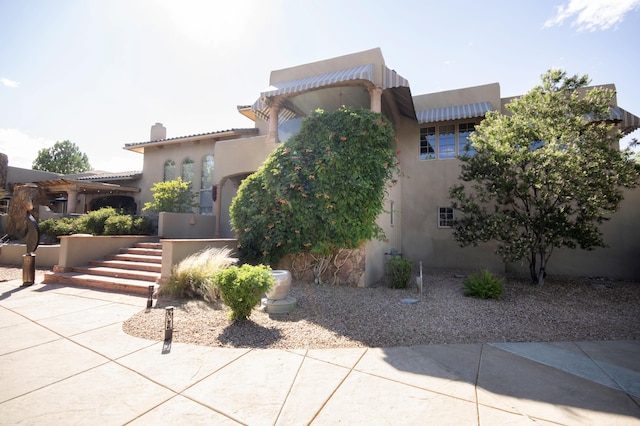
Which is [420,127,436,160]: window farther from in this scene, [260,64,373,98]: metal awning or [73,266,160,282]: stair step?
[73,266,160,282]: stair step

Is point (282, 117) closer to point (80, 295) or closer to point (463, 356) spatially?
point (80, 295)

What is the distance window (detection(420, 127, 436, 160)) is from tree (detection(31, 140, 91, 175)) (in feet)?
139

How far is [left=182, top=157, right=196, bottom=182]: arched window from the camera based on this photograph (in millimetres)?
15453

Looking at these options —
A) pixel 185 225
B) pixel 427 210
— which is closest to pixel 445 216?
pixel 427 210

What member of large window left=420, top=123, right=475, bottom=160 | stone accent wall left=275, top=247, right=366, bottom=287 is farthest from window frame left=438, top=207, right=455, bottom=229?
stone accent wall left=275, top=247, right=366, bottom=287

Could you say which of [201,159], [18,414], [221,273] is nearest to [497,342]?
[221,273]

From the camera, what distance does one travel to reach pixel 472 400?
2812mm

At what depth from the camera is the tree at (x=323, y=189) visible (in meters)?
7.56

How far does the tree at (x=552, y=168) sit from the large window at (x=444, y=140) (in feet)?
9.42

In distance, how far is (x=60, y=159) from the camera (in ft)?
116

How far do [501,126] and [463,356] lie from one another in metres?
7.21

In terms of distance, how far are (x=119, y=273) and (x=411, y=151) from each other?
36.8 ft

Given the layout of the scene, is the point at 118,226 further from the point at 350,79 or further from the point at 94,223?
the point at 350,79

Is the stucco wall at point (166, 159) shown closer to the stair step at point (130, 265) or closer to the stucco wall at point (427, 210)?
the stair step at point (130, 265)
